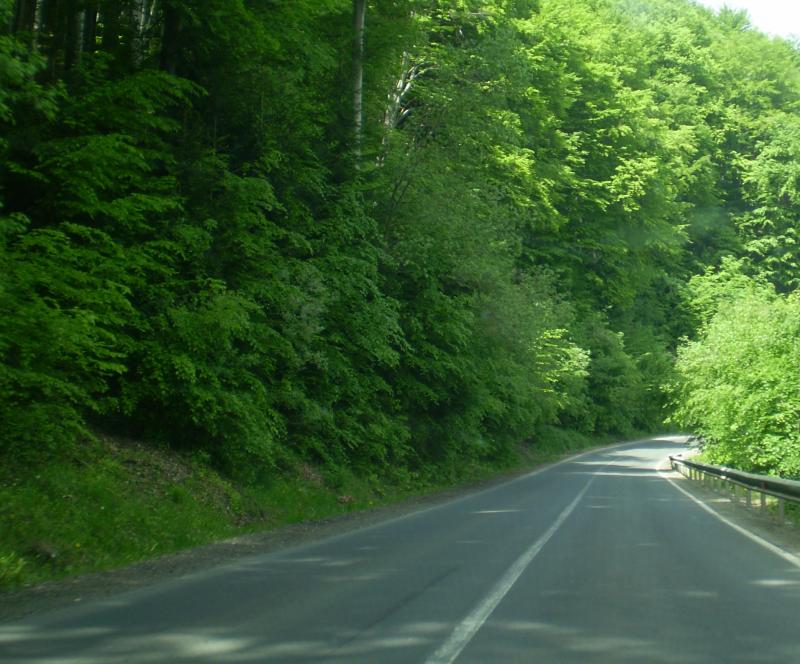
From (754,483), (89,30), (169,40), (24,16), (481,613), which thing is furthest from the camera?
(89,30)

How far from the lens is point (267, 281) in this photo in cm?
1825

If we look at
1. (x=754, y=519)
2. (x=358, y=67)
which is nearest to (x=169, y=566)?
(x=754, y=519)

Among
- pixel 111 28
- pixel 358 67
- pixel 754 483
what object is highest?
pixel 358 67

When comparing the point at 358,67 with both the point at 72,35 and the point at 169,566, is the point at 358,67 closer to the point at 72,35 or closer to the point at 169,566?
the point at 72,35

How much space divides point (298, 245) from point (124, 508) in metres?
8.63

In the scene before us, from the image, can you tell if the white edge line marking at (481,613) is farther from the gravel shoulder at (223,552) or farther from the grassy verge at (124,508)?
the grassy verge at (124,508)

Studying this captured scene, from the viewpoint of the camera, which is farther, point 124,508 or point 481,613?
point 124,508

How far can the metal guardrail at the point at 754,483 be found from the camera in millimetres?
16219

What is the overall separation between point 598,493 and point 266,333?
34.0 ft

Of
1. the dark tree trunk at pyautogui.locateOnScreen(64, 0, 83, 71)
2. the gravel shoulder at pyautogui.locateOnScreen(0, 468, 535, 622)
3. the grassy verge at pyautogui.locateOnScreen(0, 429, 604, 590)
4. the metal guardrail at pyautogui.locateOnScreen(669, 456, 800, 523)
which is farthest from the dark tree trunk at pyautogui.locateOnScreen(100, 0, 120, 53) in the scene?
the metal guardrail at pyautogui.locateOnScreen(669, 456, 800, 523)

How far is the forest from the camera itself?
14.1m

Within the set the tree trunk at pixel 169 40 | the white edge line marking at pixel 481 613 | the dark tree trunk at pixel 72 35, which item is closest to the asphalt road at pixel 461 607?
the white edge line marking at pixel 481 613

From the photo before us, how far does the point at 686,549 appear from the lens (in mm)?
12586

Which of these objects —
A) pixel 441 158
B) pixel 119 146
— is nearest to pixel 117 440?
pixel 119 146
